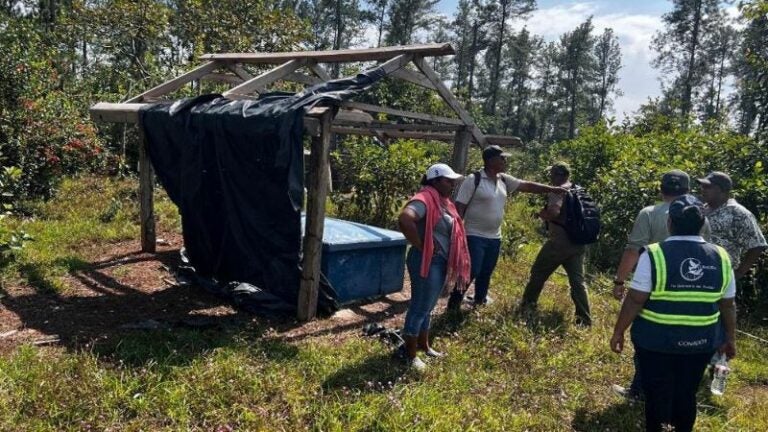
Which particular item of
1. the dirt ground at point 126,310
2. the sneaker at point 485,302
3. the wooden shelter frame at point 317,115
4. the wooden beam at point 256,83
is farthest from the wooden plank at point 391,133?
the sneaker at point 485,302

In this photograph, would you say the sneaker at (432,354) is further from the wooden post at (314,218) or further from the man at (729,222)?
the man at (729,222)

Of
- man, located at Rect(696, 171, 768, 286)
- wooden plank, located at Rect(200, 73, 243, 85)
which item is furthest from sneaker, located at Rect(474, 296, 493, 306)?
wooden plank, located at Rect(200, 73, 243, 85)

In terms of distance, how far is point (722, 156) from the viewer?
888cm

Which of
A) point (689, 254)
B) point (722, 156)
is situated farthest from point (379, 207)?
point (689, 254)

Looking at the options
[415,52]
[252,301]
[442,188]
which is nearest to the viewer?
[442,188]

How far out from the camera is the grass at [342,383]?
11.3 ft

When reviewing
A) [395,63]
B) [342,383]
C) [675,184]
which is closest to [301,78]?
[395,63]

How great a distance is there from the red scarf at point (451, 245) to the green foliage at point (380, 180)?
5.26 meters

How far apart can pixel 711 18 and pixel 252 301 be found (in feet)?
129

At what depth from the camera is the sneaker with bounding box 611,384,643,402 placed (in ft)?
14.0

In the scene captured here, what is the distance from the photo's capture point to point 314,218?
5102 mm

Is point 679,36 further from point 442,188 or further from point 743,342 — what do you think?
point 442,188

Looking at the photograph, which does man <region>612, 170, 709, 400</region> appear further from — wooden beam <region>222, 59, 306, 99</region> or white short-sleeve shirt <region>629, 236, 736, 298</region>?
wooden beam <region>222, 59, 306, 99</region>

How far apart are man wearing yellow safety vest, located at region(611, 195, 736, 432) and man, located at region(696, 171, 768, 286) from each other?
4.21 ft
